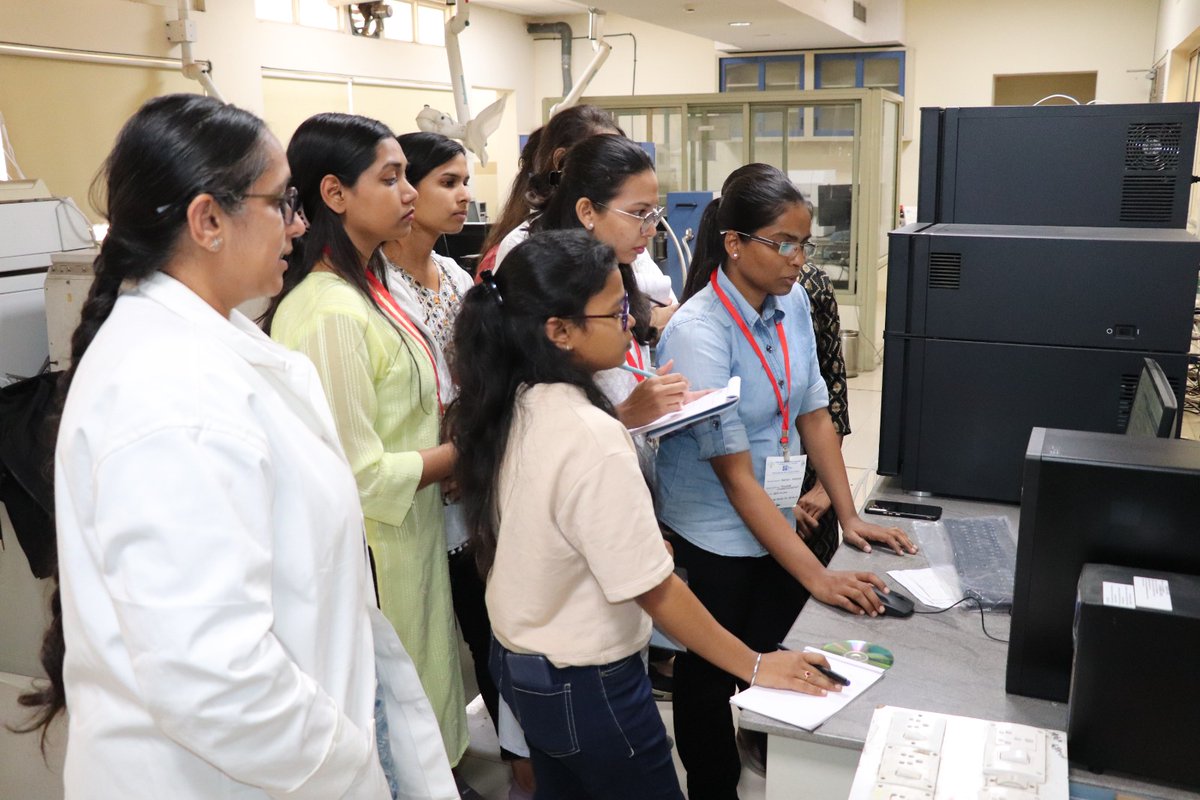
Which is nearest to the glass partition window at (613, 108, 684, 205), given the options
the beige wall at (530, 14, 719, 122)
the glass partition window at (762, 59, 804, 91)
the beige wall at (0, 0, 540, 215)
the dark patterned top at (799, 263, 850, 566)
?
the beige wall at (0, 0, 540, 215)

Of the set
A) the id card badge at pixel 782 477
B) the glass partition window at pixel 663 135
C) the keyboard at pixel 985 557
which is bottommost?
the keyboard at pixel 985 557

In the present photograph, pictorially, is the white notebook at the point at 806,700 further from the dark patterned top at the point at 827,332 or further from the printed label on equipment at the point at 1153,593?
the dark patterned top at the point at 827,332

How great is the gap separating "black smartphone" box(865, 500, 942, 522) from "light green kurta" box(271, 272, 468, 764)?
82 cm

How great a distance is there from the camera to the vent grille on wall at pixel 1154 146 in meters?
2.03

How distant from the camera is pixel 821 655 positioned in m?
1.30

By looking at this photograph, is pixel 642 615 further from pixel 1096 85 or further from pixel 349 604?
pixel 1096 85

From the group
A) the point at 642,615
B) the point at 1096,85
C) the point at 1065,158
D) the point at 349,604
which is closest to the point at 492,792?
the point at 642,615

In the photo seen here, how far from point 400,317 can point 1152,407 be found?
3.77 feet

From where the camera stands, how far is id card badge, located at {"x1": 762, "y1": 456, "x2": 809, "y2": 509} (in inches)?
67.5

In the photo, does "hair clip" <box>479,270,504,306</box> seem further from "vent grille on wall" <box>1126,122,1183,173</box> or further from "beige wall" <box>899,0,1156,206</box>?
"beige wall" <box>899,0,1156,206</box>

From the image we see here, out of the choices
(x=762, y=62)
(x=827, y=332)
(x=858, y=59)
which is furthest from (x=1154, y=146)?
(x=762, y=62)

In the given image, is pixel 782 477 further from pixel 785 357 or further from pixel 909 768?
pixel 909 768

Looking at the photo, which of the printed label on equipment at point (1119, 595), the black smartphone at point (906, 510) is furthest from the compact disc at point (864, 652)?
the black smartphone at point (906, 510)

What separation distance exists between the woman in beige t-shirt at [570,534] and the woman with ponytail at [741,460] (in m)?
0.35
